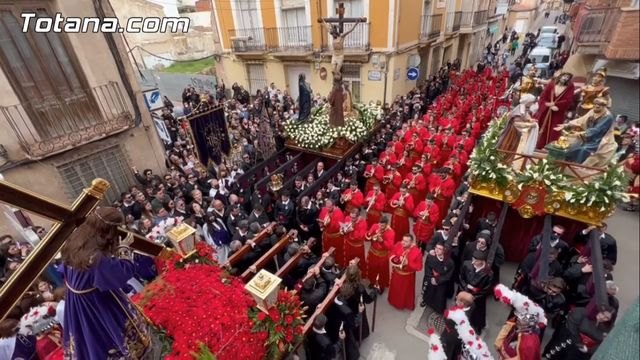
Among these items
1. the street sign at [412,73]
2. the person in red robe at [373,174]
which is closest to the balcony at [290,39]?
the street sign at [412,73]

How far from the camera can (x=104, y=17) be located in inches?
331

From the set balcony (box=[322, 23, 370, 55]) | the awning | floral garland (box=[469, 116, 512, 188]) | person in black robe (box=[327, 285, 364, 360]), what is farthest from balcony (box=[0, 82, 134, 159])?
balcony (box=[322, 23, 370, 55])

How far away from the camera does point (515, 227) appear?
7.06 metres

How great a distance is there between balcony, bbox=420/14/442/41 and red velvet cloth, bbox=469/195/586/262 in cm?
1364

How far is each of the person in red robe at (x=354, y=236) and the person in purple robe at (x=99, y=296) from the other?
418cm

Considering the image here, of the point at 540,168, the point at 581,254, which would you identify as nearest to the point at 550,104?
the point at 540,168

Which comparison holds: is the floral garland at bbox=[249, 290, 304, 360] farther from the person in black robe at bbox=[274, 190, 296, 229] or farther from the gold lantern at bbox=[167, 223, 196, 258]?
the person in black robe at bbox=[274, 190, 296, 229]

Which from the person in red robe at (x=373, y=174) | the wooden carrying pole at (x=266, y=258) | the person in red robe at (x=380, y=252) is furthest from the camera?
the person in red robe at (x=373, y=174)

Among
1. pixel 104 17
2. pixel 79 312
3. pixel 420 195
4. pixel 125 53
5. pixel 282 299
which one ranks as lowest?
pixel 420 195

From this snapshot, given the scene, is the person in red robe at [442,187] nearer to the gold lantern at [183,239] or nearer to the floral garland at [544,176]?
the floral garland at [544,176]

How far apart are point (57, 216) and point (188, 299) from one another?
6.01 ft

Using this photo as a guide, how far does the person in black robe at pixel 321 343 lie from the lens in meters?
4.37

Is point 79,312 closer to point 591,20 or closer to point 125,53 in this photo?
point 591,20

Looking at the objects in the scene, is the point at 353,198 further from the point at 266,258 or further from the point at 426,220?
the point at 266,258
